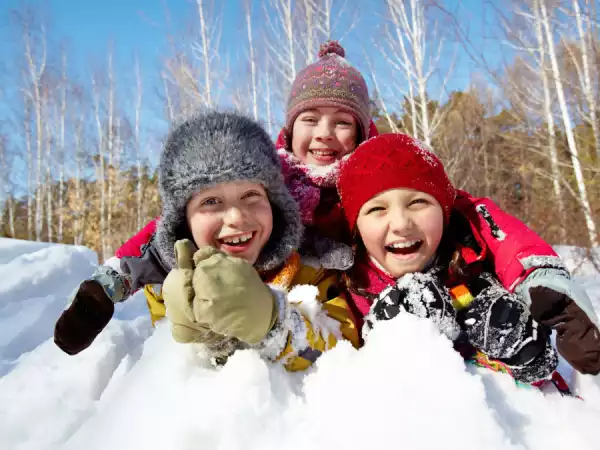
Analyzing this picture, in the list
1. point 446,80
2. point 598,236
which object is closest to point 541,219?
point 598,236

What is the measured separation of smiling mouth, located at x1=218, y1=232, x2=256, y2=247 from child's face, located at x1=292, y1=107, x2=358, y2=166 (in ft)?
2.11

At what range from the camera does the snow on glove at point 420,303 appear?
1.02 m

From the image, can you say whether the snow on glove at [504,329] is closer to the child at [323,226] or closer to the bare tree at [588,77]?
the child at [323,226]

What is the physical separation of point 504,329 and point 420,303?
0.20 m

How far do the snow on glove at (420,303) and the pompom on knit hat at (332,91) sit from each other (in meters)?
0.99

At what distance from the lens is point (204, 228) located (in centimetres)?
119

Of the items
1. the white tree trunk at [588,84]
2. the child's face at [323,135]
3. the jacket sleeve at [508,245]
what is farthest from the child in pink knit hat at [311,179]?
the white tree trunk at [588,84]

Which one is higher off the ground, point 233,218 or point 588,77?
point 588,77

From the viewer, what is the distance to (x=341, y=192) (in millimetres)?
1393

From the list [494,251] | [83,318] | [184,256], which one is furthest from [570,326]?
[83,318]

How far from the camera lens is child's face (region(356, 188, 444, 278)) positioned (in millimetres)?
1188

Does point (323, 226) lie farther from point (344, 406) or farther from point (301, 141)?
point (344, 406)

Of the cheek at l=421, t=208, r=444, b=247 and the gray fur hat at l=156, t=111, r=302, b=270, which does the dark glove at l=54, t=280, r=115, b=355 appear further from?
the cheek at l=421, t=208, r=444, b=247

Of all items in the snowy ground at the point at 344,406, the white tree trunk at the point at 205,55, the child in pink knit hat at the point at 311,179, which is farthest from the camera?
the white tree trunk at the point at 205,55
